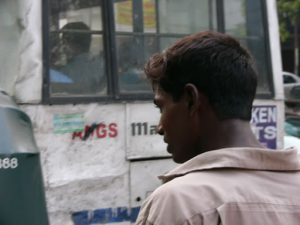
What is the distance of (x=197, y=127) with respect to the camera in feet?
4.88

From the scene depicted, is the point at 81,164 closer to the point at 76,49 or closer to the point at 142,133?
the point at 142,133

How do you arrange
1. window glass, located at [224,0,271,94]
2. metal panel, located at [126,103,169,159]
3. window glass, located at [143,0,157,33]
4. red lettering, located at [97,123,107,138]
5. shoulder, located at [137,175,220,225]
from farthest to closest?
window glass, located at [224,0,271,94] → window glass, located at [143,0,157,33] → metal panel, located at [126,103,169,159] → red lettering, located at [97,123,107,138] → shoulder, located at [137,175,220,225]

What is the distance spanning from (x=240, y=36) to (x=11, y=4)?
1.83 m

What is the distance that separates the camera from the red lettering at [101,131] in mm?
4137

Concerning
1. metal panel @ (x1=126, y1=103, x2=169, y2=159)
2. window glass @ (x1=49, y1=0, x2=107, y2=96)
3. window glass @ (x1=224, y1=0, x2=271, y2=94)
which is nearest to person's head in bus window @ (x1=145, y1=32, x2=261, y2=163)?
window glass @ (x1=49, y1=0, x2=107, y2=96)

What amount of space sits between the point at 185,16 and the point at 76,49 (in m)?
0.92

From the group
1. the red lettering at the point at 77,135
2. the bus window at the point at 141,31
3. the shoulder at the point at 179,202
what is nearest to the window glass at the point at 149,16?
the bus window at the point at 141,31

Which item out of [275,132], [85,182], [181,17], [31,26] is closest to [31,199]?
[85,182]

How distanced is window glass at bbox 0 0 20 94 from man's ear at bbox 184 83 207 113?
263 cm

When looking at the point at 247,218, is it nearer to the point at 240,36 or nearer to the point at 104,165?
the point at 104,165

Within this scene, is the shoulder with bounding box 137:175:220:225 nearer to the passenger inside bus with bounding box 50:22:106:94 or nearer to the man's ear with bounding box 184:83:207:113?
the man's ear with bounding box 184:83:207:113

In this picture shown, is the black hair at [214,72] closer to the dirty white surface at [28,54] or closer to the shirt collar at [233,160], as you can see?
the shirt collar at [233,160]

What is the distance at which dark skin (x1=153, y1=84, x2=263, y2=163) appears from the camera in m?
1.47

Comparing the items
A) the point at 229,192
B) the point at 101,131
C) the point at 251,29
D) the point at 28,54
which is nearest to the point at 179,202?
the point at 229,192
